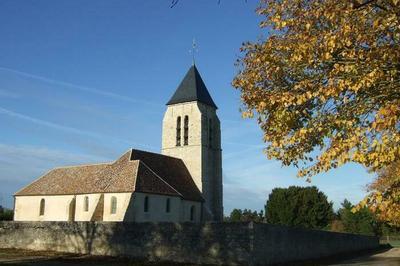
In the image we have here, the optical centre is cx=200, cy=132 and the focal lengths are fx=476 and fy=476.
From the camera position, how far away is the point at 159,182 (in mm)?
41125

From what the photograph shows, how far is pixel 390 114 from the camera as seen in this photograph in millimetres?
7844

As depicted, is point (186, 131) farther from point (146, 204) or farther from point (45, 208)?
point (45, 208)

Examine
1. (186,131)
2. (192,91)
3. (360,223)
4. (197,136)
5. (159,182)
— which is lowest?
(360,223)

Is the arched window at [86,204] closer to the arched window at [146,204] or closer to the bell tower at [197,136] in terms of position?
the arched window at [146,204]

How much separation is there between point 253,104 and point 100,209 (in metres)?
29.5

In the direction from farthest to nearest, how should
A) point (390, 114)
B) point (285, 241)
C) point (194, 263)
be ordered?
point (285, 241), point (194, 263), point (390, 114)

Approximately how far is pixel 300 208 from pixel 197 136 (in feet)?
69.7

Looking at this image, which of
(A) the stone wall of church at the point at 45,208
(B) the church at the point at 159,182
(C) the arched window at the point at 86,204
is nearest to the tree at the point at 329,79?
(B) the church at the point at 159,182

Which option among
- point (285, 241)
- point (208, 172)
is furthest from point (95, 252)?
point (208, 172)

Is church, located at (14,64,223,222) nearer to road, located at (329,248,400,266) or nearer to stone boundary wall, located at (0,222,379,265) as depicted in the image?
stone boundary wall, located at (0,222,379,265)

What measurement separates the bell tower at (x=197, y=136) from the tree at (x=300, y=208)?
1618 cm

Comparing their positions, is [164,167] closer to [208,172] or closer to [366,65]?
Answer: [208,172]

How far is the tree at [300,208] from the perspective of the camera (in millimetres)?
62062

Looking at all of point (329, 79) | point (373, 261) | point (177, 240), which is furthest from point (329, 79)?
point (373, 261)
